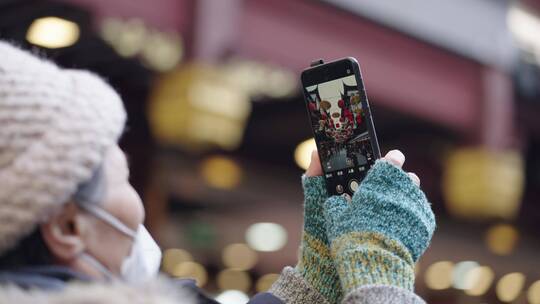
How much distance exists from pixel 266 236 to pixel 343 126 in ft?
43.0

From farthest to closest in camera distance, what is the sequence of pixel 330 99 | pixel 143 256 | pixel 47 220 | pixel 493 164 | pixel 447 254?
pixel 447 254
pixel 493 164
pixel 330 99
pixel 143 256
pixel 47 220

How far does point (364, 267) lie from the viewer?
5.84ft

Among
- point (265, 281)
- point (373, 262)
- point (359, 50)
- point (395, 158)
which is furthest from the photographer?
point (265, 281)

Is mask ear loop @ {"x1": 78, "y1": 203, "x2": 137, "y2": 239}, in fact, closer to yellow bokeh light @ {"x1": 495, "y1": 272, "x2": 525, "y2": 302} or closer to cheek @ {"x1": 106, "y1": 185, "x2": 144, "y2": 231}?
cheek @ {"x1": 106, "y1": 185, "x2": 144, "y2": 231}

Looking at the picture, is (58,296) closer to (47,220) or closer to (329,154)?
(47,220)

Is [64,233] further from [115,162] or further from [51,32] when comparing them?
[51,32]

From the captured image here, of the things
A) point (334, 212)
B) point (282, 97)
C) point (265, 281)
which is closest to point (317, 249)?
point (334, 212)

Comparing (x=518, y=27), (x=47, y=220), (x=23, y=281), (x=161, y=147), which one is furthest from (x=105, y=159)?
(x=518, y=27)

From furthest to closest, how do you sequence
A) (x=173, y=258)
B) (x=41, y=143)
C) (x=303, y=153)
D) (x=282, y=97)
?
Result: (x=173, y=258) < (x=303, y=153) < (x=282, y=97) < (x=41, y=143)

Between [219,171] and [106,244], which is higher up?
[106,244]

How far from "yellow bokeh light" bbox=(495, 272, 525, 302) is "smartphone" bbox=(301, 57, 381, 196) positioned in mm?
14667

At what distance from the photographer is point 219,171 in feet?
37.5

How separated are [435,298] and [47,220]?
16.5 m

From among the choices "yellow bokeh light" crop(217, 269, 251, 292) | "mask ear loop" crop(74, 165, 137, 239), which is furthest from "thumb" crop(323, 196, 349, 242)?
"yellow bokeh light" crop(217, 269, 251, 292)
